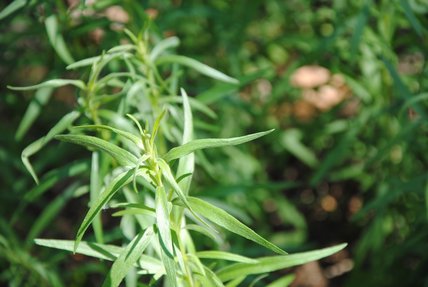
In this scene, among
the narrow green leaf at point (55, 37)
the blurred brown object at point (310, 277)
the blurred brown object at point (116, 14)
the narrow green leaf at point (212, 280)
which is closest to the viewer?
the narrow green leaf at point (212, 280)

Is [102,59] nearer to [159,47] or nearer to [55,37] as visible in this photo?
[159,47]

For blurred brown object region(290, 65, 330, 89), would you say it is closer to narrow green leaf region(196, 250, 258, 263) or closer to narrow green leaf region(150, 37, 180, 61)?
narrow green leaf region(150, 37, 180, 61)

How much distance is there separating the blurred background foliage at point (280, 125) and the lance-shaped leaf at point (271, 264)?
0.47 meters

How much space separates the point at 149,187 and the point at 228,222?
0.32 meters

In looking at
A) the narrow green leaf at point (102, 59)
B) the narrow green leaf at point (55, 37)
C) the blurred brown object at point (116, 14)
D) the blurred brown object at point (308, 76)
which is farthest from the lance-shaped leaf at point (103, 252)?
the blurred brown object at point (308, 76)

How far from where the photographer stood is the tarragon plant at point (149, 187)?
1.05 m

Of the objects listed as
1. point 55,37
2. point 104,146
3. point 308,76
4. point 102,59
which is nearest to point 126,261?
point 104,146

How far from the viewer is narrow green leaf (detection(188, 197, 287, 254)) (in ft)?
3.43

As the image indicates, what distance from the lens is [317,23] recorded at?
233 centimetres

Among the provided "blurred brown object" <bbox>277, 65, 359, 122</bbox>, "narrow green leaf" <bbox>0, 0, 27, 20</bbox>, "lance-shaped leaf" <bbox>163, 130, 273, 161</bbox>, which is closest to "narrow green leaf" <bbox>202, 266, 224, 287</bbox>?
"lance-shaped leaf" <bbox>163, 130, 273, 161</bbox>

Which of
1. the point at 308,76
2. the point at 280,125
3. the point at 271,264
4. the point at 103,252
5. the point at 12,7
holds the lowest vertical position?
the point at 308,76

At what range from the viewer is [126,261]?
A: 1069 millimetres

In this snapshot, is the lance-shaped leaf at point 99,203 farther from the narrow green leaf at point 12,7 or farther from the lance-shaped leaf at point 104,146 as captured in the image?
the narrow green leaf at point 12,7

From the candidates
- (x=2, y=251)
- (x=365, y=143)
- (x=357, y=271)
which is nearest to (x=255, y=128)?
(x=365, y=143)
